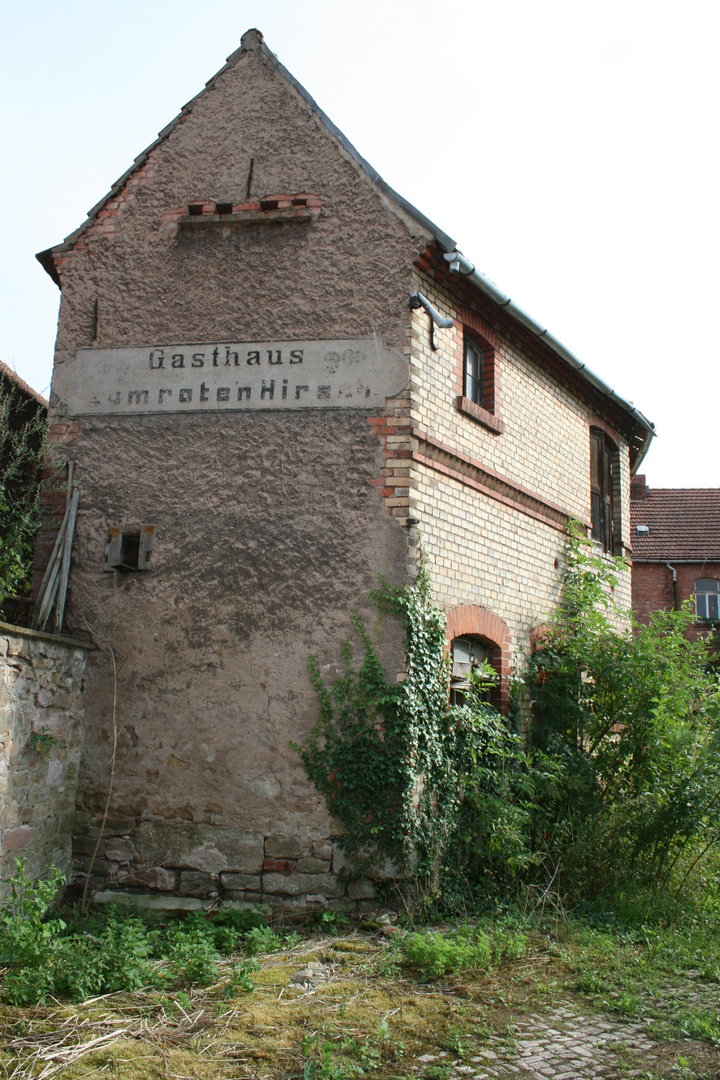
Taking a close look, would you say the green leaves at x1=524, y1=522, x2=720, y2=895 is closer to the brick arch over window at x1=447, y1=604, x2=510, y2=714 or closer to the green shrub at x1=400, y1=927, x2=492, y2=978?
the brick arch over window at x1=447, y1=604, x2=510, y2=714

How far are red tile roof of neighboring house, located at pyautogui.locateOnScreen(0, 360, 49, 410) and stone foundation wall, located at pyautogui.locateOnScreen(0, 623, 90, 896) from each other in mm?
3594

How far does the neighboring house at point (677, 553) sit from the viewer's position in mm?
26312

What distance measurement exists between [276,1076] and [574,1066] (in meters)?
1.58

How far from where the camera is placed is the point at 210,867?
6797mm

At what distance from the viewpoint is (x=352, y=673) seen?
6.91 m

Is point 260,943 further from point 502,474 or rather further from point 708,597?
point 708,597

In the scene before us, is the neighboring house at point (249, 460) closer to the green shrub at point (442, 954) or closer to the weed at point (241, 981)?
the green shrub at point (442, 954)

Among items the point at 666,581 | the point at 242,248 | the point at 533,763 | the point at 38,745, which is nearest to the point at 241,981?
the point at 38,745

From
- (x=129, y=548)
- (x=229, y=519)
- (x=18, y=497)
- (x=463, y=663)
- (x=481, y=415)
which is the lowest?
(x=463, y=663)

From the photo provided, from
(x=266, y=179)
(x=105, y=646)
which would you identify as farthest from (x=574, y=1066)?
(x=266, y=179)

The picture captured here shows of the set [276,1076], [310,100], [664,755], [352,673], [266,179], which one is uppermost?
[310,100]

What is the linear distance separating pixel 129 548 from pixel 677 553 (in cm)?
2260

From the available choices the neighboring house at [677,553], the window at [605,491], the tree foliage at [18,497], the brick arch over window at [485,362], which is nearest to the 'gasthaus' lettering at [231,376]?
the tree foliage at [18,497]

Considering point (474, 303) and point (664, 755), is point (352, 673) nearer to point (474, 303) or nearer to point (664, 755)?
point (664, 755)
